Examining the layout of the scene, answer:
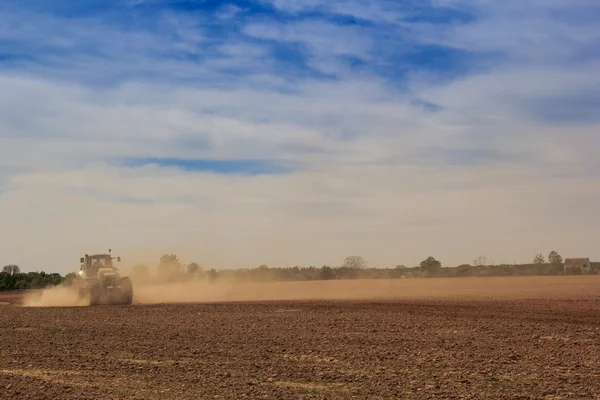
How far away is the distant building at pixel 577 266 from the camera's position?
111488mm

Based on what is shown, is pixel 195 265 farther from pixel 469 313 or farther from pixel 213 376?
pixel 213 376

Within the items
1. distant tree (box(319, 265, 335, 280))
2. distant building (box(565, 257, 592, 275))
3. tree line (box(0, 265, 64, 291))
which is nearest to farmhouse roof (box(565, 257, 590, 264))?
distant building (box(565, 257, 592, 275))

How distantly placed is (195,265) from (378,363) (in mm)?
55857

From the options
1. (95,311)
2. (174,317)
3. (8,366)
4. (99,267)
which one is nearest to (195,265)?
(99,267)

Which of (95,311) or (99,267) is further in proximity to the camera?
(99,267)

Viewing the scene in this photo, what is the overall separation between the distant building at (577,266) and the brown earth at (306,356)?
8683 centimetres

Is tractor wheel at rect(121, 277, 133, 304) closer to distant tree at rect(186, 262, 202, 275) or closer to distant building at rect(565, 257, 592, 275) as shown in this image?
distant tree at rect(186, 262, 202, 275)

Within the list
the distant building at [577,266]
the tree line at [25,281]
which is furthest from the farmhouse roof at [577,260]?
the tree line at [25,281]

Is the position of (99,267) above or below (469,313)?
above

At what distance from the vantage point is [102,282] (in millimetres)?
39062

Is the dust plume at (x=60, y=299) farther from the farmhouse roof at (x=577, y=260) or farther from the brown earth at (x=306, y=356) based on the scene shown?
the farmhouse roof at (x=577, y=260)

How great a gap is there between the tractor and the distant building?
85726 millimetres

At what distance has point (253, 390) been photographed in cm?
1332

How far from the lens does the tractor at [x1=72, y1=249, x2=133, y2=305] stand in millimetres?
39156
